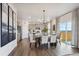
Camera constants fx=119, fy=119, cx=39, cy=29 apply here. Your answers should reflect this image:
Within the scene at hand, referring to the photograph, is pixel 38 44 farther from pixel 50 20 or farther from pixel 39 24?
pixel 50 20

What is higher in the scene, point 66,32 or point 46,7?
point 46,7

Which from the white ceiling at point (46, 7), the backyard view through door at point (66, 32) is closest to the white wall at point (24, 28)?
the white ceiling at point (46, 7)

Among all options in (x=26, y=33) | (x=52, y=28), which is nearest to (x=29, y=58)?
(x=52, y=28)

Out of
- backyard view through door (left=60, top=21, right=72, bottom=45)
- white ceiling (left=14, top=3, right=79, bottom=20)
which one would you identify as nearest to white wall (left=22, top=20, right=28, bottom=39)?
white ceiling (left=14, top=3, right=79, bottom=20)

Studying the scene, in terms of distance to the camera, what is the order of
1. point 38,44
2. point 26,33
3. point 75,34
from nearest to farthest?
point 75,34 → point 38,44 → point 26,33

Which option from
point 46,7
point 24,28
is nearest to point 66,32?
point 46,7

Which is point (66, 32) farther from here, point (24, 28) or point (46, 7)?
point (24, 28)

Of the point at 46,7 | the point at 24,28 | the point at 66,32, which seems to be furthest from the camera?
the point at 24,28

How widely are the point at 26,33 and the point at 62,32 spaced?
428 cm

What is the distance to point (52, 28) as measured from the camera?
8.93 metres

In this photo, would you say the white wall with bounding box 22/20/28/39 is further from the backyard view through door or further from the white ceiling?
the backyard view through door

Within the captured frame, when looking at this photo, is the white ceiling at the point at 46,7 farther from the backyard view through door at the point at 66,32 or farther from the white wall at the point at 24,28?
the white wall at the point at 24,28

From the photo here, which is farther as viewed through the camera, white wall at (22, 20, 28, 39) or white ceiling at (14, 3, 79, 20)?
white wall at (22, 20, 28, 39)

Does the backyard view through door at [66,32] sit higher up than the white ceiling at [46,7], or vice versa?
the white ceiling at [46,7]
